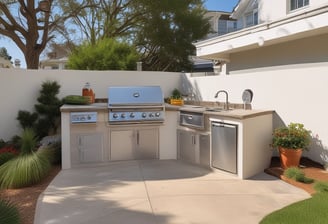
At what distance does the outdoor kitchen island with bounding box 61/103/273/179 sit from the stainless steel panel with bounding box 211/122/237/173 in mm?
75

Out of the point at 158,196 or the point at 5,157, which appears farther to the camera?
the point at 5,157

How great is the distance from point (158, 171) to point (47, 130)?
10.1 ft

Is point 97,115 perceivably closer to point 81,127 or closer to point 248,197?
point 81,127

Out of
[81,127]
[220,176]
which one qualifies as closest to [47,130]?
[81,127]

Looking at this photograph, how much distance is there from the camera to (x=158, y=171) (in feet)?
16.9

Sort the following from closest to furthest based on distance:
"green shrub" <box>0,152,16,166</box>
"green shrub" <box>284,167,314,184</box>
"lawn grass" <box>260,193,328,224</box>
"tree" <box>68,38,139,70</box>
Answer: "lawn grass" <box>260,193,328,224</box>, "green shrub" <box>284,167,314,184</box>, "green shrub" <box>0,152,16,166</box>, "tree" <box>68,38,139,70</box>

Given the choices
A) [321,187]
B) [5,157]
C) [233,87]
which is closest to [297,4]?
[233,87]

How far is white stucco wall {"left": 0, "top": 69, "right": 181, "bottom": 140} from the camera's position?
652 cm

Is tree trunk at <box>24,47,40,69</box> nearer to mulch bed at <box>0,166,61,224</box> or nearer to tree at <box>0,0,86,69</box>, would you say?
tree at <box>0,0,86,69</box>

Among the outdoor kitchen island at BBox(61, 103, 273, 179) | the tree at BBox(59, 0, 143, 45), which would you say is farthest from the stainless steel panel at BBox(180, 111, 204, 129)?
the tree at BBox(59, 0, 143, 45)

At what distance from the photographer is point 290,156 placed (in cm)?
482

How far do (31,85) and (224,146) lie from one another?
468 cm

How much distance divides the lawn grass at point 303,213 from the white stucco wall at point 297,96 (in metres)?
1.54

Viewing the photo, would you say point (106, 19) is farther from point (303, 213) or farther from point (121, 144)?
point (303, 213)
